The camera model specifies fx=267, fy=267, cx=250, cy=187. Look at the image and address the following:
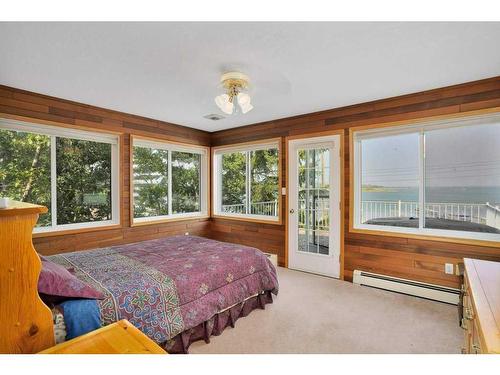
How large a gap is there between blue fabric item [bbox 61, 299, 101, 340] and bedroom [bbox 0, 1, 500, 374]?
1 centimetres

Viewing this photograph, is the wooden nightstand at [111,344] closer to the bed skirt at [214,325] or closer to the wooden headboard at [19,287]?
the wooden headboard at [19,287]

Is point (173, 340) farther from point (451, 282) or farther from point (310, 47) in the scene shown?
point (451, 282)

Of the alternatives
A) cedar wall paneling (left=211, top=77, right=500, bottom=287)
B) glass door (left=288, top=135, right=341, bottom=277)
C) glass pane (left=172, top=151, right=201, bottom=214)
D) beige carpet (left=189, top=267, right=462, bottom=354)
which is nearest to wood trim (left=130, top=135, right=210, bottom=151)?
glass pane (left=172, top=151, right=201, bottom=214)

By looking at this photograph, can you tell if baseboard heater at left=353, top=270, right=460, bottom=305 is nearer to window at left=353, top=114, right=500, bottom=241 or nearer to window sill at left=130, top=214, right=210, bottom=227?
window at left=353, top=114, right=500, bottom=241

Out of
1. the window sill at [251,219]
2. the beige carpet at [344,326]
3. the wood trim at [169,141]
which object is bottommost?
the beige carpet at [344,326]

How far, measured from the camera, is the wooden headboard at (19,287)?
38.5 inches

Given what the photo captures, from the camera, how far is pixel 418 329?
2330 mm

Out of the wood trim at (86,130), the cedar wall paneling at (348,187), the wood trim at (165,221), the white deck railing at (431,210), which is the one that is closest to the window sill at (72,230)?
the wood trim at (86,130)

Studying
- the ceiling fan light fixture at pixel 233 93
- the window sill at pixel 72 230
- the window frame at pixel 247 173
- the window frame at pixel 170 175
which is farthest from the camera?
the window frame at pixel 247 173

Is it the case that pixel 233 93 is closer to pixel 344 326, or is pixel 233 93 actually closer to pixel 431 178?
pixel 344 326

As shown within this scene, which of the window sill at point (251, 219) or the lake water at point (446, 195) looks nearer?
the lake water at point (446, 195)

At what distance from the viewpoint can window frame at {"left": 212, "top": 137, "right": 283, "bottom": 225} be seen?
427 centimetres

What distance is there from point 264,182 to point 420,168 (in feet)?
7.51

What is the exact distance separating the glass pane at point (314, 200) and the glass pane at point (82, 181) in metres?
2.81
